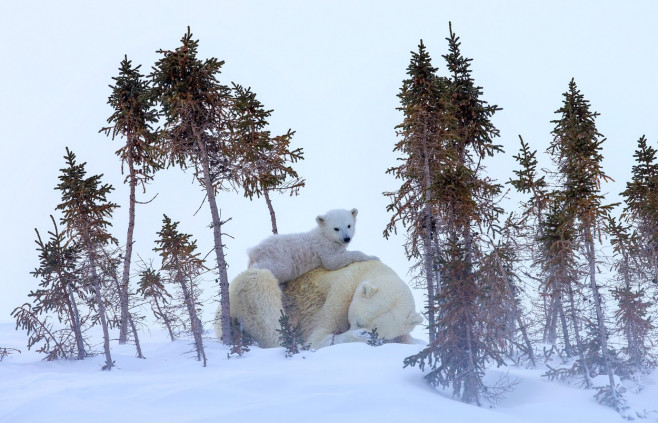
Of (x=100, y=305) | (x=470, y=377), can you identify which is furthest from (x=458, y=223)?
(x=100, y=305)

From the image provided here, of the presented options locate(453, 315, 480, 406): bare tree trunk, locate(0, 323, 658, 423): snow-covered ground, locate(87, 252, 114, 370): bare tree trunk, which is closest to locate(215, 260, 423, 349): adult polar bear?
locate(0, 323, 658, 423): snow-covered ground

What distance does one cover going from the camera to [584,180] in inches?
575

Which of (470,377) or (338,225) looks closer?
(470,377)

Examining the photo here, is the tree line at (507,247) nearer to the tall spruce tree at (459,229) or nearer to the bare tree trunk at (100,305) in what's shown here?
the tall spruce tree at (459,229)

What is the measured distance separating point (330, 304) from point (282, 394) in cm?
564

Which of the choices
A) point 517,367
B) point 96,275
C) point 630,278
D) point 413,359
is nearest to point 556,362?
point 517,367

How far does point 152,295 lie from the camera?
16000mm

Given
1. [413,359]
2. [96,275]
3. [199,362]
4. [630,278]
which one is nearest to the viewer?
[413,359]

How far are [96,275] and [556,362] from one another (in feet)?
36.2

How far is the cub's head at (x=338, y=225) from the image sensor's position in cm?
1597

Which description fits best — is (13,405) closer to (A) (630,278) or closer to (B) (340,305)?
(B) (340,305)

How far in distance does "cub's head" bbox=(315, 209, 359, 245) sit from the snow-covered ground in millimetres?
3681

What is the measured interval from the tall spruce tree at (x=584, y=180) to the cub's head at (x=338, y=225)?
5.19 metres

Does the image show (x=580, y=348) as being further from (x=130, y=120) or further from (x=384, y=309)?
(x=130, y=120)
